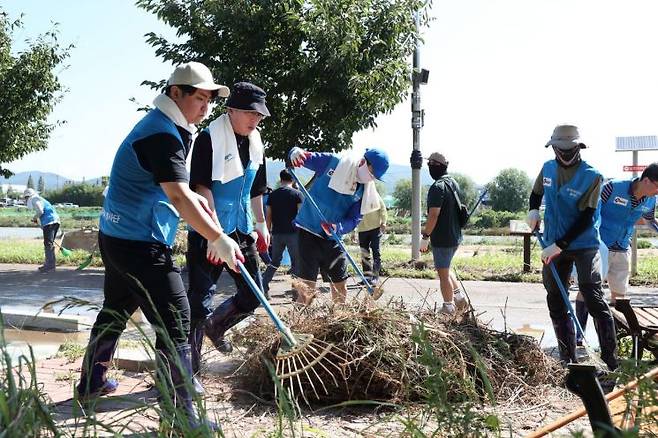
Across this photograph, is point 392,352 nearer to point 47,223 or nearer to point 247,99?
point 247,99

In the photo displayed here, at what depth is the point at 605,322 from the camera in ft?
17.1

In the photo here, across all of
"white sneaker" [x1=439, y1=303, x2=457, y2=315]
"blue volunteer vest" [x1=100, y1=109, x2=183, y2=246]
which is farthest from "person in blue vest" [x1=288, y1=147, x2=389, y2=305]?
"blue volunteer vest" [x1=100, y1=109, x2=183, y2=246]

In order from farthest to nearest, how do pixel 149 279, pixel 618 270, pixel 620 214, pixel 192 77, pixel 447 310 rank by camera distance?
1. pixel 618 270
2. pixel 620 214
3. pixel 447 310
4. pixel 192 77
5. pixel 149 279

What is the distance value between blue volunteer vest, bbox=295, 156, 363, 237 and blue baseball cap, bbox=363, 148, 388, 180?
265 mm

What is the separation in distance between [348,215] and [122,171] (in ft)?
9.62

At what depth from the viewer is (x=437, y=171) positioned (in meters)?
7.47

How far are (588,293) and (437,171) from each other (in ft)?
8.28

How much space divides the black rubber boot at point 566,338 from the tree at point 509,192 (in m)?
50.4

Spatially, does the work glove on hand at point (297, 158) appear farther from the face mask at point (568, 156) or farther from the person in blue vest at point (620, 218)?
the person in blue vest at point (620, 218)

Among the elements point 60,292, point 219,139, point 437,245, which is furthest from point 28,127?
point 219,139

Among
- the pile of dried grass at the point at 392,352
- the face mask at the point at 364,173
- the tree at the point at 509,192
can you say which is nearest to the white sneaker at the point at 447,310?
the pile of dried grass at the point at 392,352

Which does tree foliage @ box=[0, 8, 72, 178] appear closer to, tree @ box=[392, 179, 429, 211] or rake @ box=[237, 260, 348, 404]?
rake @ box=[237, 260, 348, 404]

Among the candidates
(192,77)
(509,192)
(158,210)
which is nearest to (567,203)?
(192,77)

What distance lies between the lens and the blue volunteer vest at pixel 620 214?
21.2 ft
